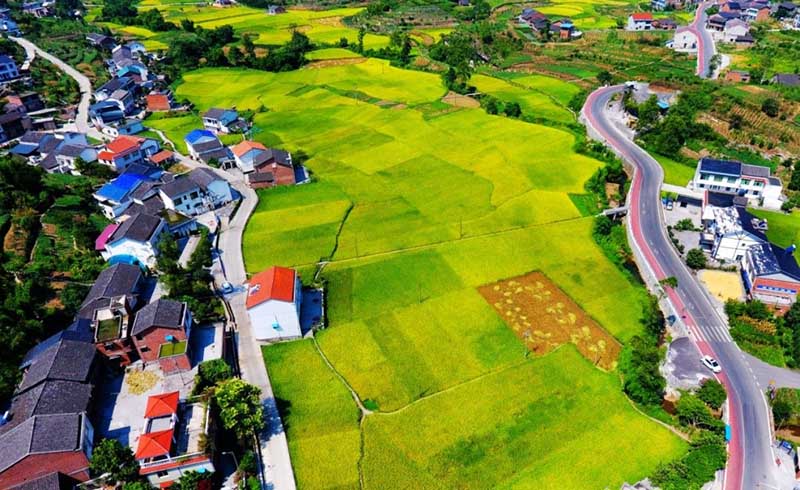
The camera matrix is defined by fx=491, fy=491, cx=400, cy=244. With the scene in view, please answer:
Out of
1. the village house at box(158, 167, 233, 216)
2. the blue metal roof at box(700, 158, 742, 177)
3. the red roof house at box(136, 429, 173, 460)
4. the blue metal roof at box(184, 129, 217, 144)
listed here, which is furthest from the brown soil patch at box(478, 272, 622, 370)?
the blue metal roof at box(184, 129, 217, 144)

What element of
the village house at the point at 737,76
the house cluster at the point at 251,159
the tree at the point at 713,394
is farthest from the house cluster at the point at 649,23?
the tree at the point at 713,394

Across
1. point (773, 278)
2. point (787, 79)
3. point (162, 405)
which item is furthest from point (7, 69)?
point (787, 79)

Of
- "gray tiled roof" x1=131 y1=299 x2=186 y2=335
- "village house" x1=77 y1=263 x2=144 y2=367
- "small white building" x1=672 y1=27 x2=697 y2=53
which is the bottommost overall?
"village house" x1=77 y1=263 x2=144 y2=367

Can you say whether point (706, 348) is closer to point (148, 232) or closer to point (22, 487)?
point (22, 487)

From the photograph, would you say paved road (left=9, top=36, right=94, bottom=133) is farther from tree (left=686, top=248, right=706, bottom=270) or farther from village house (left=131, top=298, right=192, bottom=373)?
tree (left=686, top=248, right=706, bottom=270)

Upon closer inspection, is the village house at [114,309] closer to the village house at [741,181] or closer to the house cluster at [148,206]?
the house cluster at [148,206]

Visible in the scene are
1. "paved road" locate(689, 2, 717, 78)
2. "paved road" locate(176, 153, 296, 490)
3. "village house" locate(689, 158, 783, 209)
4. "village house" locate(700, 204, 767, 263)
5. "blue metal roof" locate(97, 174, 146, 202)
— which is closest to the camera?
"paved road" locate(176, 153, 296, 490)

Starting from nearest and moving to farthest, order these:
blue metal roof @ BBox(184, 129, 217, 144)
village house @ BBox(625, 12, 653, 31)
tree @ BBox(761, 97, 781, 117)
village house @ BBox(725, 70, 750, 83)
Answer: blue metal roof @ BBox(184, 129, 217, 144) < tree @ BBox(761, 97, 781, 117) < village house @ BBox(725, 70, 750, 83) < village house @ BBox(625, 12, 653, 31)

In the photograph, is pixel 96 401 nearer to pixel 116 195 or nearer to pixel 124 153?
pixel 116 195
